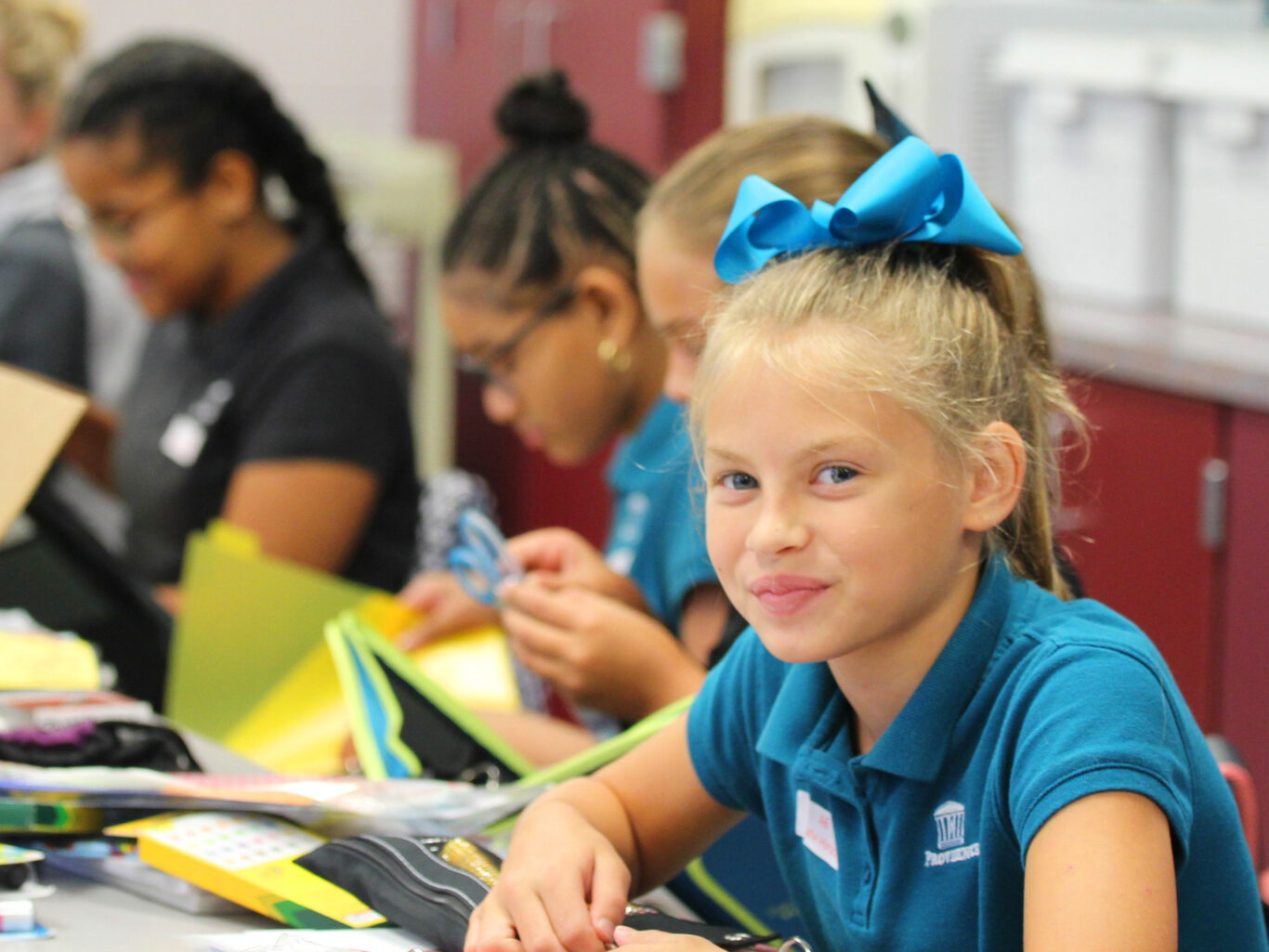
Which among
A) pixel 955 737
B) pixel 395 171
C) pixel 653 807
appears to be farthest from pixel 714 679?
pixel 395 171

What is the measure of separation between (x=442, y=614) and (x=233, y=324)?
649 millimetres

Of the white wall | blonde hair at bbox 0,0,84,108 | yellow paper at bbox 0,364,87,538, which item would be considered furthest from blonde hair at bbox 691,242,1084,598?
the white wall

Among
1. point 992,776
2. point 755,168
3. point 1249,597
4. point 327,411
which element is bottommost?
point 1249,597

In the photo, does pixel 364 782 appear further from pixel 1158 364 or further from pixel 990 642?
pixel 1158 364

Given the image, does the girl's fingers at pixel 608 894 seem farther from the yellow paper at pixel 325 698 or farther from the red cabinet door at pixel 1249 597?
the red cabinet door at pixel 1249 597

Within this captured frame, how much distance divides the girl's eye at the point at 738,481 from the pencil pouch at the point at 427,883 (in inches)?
9.1

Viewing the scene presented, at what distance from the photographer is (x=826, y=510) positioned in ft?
2.58

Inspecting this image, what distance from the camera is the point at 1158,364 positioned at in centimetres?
203

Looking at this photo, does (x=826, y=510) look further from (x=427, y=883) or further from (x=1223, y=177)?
(x=1223, y=177)

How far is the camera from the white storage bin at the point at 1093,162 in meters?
2.32

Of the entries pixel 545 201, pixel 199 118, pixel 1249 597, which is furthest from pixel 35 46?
pixel 1249 597

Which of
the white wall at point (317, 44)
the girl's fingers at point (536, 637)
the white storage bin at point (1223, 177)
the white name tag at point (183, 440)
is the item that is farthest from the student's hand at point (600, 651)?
the white wall at point (317, 44)

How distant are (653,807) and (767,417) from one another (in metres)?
0.31

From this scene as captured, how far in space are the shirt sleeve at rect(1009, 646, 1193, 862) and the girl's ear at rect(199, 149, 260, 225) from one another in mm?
1558
